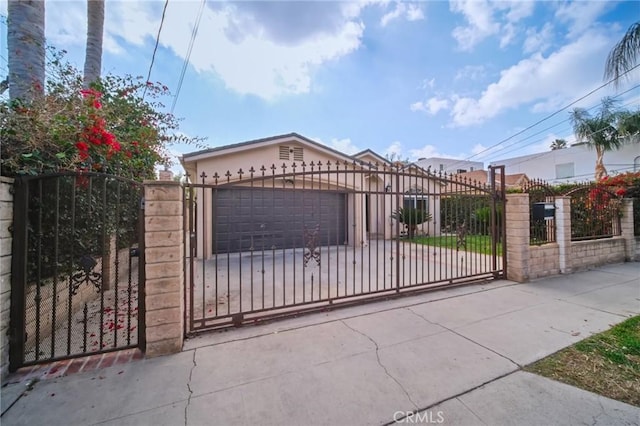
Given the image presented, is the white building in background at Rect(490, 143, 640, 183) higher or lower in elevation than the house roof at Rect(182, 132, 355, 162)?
higher

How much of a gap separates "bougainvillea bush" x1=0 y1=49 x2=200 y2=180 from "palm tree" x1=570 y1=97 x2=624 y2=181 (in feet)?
67.3

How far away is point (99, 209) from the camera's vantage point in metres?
3.56

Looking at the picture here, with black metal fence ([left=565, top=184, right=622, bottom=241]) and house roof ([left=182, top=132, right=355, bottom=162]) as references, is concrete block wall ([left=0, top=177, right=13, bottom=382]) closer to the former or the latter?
house roof ([left=182, top=132, right=355, bottom=162])

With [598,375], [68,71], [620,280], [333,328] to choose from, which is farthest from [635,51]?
[68,71]

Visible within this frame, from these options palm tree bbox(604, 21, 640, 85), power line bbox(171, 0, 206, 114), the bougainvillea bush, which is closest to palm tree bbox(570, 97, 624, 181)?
palm tree bbox(604, 21, 640, 85)

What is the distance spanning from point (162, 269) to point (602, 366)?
464 cm

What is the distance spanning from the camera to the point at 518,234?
17.5ft

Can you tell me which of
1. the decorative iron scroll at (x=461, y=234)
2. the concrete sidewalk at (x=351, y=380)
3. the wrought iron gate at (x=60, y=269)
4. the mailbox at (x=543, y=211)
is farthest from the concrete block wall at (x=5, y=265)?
the mailbox at (x=543, y=211)

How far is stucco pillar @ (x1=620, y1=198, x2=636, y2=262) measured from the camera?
716 centimetres

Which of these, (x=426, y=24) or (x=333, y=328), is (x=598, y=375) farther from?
(x=426, y=24)

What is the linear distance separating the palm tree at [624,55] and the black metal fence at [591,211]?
2797mm

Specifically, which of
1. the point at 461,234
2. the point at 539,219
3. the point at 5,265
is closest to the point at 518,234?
the point at 539,219

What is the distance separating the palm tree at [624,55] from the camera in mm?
4688

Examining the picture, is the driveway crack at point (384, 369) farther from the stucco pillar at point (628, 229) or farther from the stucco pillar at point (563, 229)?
the stucco pillar at point (628, 229)
